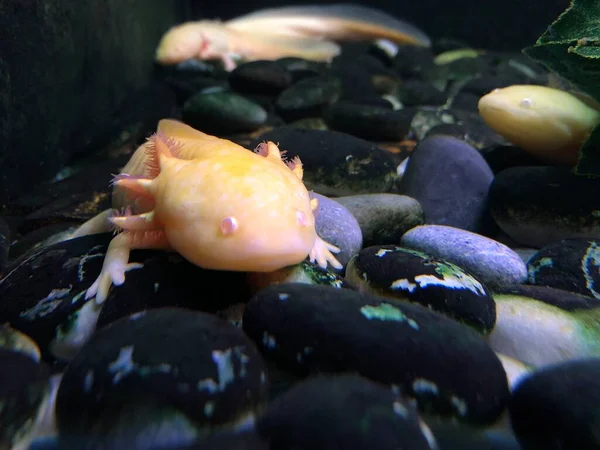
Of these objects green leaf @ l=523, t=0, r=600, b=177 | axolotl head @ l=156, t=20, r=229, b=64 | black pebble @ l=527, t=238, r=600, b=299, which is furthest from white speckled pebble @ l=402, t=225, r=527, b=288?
axolotl head @ l=156, t=20, r=229, b=64

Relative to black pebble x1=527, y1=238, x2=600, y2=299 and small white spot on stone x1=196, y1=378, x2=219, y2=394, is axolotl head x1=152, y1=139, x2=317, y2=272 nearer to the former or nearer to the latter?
small white spot on stone x1=196, y1=378, x2=219, y2=394

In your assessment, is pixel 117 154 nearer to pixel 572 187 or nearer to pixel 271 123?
pixel 271 123

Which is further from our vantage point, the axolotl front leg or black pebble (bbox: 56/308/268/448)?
the axolotl front leg

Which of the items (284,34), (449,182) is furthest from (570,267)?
(284,34)

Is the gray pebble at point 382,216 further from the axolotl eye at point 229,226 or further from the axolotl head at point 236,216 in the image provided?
the axolotl eye at point 229,226

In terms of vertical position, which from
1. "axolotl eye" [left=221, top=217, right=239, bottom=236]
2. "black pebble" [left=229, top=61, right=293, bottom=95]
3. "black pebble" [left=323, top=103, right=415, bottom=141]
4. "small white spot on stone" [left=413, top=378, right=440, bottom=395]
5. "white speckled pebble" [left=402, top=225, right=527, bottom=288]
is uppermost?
"axolotl eye" [left=221, top=217, right=239, bottom=236]

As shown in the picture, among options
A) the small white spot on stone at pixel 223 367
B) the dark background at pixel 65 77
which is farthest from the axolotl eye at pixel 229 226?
the dark background at pixel 65 77

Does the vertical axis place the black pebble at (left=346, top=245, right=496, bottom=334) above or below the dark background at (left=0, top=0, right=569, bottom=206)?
above
